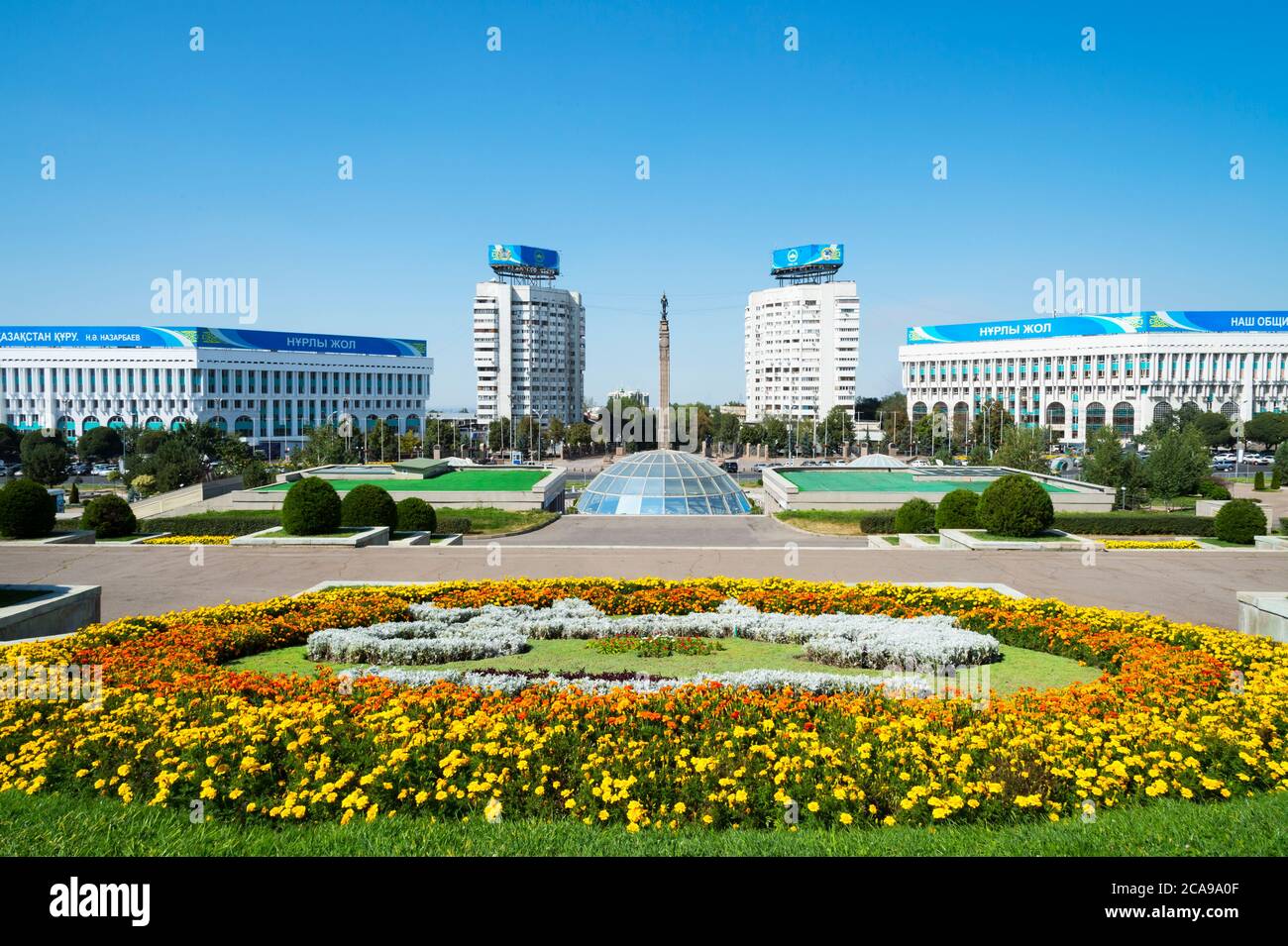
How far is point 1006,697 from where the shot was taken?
8742 millimetres

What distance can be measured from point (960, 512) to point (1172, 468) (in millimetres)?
19678

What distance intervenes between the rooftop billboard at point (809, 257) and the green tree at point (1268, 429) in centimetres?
5322

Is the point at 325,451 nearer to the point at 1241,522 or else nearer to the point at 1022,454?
the point at 1022,454

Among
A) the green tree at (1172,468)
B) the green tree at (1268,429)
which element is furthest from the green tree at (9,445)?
the green tree at (1268,429)

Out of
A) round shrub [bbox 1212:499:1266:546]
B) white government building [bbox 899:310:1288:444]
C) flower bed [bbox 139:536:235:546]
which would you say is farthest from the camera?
white government building [bbox 899:310:1288:444]

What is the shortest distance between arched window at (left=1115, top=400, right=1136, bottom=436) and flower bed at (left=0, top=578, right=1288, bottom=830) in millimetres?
106440

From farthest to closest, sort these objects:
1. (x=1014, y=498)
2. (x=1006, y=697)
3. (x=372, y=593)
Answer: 1. (x=1014, y=498)
2. (x=372, y=593)
3. (x=1006, y=697)

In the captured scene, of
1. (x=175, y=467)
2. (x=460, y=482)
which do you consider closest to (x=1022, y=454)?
(x=460, y=482)

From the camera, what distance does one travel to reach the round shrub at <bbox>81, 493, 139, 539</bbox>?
24562 mm

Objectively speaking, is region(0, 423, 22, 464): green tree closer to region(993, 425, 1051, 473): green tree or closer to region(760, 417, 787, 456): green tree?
region(760, 417, 787, 456): green tree

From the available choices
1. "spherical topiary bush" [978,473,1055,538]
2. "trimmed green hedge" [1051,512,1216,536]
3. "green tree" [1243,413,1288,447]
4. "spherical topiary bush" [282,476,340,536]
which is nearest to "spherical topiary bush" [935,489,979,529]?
"spherical topiary bush" [978,473,1055,538]
